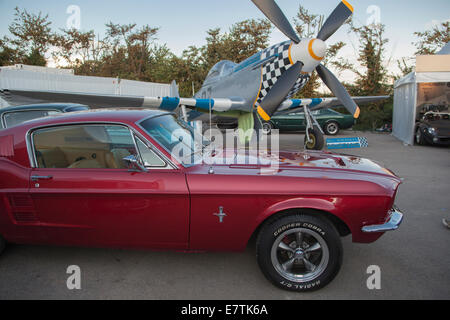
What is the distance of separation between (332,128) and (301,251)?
14474mm

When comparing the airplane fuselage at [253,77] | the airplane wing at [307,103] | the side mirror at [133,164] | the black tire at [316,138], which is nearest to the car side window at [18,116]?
the side mirror at [133,164]

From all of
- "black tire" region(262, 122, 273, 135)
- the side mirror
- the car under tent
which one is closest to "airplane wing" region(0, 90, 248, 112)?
the side mirror

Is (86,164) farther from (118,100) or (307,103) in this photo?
(307,103)

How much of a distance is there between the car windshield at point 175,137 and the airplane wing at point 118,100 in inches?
213

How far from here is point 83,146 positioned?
2912mm

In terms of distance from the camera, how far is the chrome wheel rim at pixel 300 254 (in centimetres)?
233

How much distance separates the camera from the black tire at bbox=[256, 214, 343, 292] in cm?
229


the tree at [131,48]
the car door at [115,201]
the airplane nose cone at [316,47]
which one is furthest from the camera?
the tree at [131,48]

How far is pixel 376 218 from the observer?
2.32 meters

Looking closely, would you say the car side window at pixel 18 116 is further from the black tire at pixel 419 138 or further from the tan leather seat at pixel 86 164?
the black tire at pixel 419 138

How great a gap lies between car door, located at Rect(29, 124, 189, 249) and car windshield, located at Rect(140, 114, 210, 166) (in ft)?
0.48

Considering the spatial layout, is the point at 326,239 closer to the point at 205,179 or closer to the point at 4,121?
the point at 205,179

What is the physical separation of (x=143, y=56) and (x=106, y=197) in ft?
112

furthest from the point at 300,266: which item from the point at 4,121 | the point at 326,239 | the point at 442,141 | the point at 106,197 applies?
the point at 442,141
